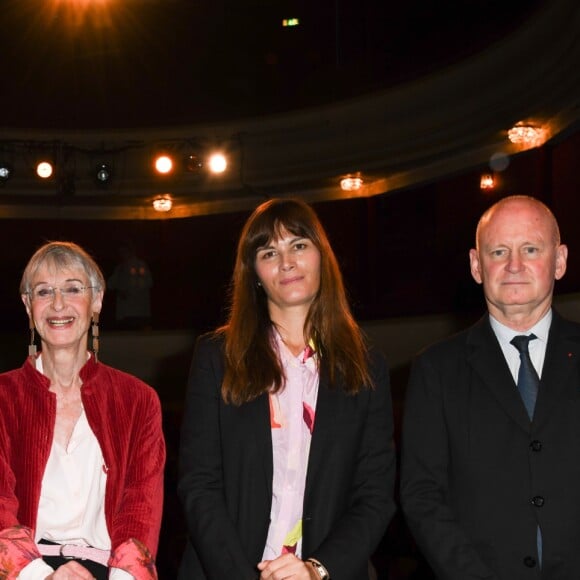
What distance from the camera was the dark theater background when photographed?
25.7 ft

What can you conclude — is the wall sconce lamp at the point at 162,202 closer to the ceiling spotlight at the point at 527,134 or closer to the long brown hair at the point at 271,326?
the ceiling spotlight at the point at 527,134

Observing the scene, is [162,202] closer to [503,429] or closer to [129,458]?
[129,458]

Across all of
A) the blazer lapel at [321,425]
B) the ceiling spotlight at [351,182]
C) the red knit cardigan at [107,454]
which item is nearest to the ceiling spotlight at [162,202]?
the ceiling spotlight at [351,182]

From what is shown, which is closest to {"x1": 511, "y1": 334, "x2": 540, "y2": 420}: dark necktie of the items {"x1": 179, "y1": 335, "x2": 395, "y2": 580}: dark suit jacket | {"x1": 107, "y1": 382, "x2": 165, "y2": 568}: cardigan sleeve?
{"x1": 179, "y1": 335, "x2": 395, "y2": 580}: dark suit jacket

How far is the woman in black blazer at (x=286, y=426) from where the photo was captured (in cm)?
233

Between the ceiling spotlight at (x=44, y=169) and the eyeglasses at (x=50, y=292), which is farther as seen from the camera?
the ceiling spotlight at (x=44, y=169)

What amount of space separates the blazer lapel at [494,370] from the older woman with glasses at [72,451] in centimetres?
99

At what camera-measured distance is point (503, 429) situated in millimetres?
2258

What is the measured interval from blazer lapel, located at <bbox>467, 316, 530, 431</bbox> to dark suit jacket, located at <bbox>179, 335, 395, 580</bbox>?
1.05 ft

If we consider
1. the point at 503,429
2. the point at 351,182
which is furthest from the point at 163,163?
the point at 503,429

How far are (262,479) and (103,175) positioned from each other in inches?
355

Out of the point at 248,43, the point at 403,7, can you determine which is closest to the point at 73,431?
the point at 403,7

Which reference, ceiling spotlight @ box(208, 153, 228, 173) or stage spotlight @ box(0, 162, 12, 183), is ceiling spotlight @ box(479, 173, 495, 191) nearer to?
ceiling spotlight @ box(208, 153, 228, 173)

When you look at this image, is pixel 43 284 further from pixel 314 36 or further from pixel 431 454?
pixel 314 36
